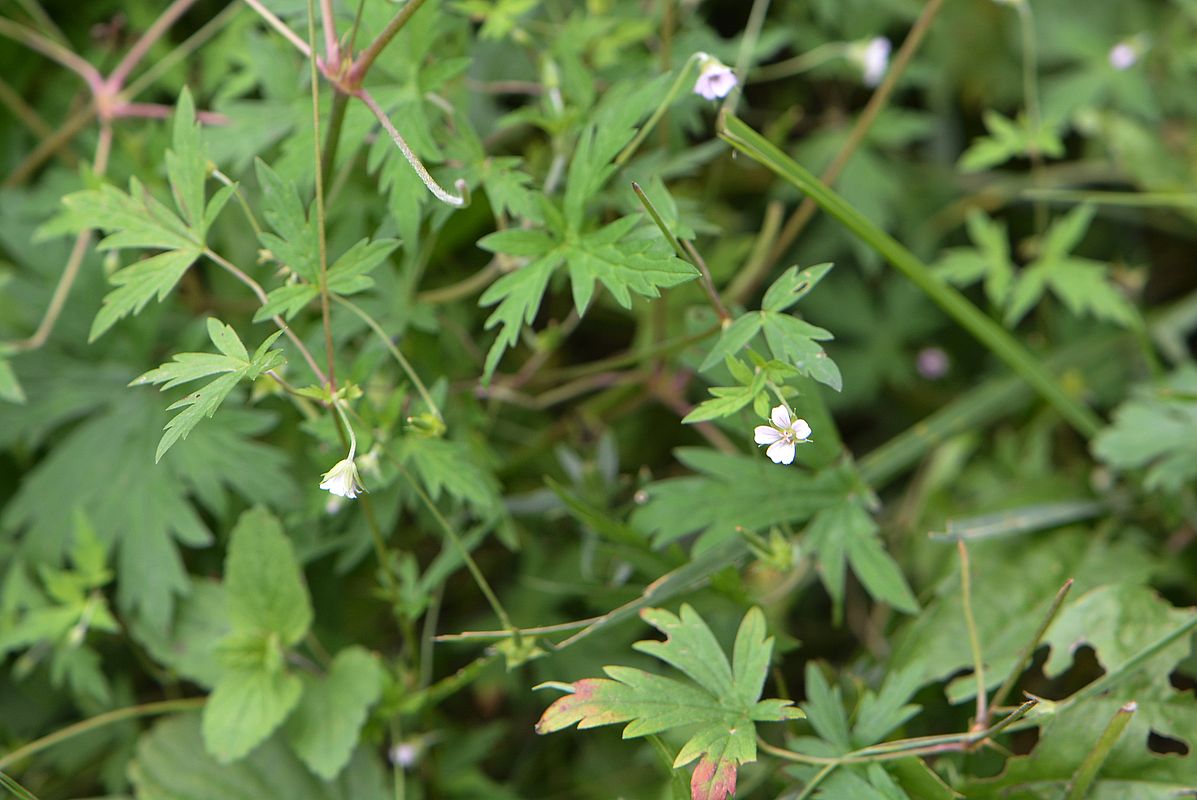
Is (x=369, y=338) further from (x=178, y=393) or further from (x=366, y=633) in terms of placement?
(x=366, y=633)

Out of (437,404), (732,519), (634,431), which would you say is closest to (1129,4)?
(634,431)

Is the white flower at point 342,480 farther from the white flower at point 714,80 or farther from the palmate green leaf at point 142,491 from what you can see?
the white flower at point 714,80

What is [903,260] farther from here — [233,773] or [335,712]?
[233,773]

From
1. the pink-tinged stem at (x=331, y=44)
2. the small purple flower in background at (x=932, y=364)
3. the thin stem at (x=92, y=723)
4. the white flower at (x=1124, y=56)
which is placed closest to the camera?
the pink-tinged stem at (x=331, y=44)

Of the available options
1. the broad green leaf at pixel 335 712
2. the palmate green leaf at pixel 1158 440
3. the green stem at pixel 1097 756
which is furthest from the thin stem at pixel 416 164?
the palmate green leaf at pixel 1158 440

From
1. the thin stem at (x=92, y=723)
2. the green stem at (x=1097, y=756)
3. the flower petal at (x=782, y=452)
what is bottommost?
the green stem at (x=1097, y=756)

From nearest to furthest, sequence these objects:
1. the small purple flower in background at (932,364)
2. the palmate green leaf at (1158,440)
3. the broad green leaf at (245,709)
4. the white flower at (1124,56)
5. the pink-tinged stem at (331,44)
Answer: the pink-tinged stem at (331,44) < the broad green leaf at (245,709) < the palmate green leaf at (1158,440) < the white flower at (1124,56) < the small purple flower in background at (932,364)

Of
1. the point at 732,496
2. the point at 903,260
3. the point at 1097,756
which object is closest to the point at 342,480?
the point at 732,496
